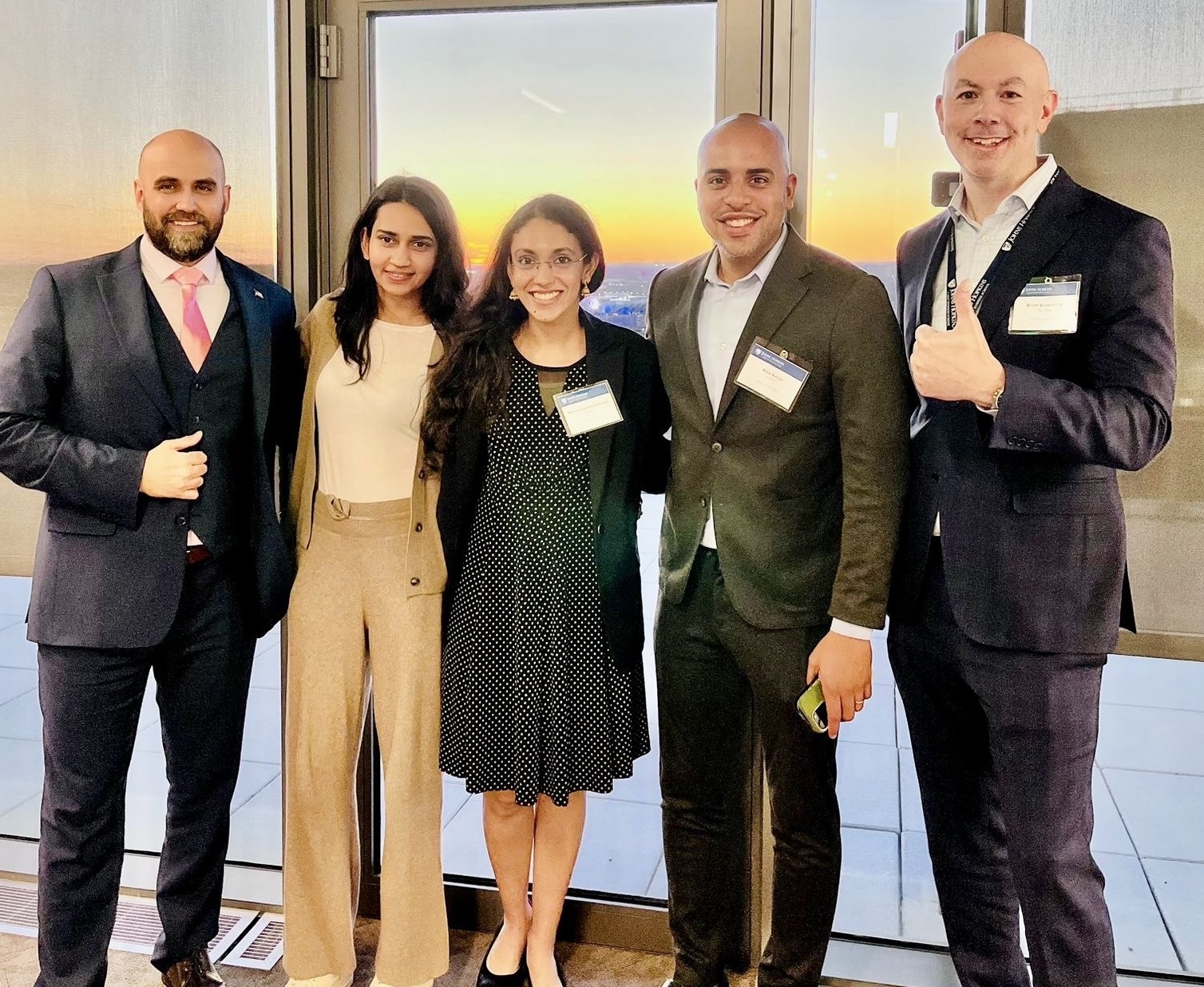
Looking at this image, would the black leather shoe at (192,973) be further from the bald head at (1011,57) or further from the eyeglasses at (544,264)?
the bald head at (1011,57)

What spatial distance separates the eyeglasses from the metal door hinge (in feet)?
2.83

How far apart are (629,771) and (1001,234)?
1.32m

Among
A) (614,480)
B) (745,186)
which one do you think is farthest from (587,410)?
(745,186)

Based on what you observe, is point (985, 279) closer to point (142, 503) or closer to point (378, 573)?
point (378, 573)

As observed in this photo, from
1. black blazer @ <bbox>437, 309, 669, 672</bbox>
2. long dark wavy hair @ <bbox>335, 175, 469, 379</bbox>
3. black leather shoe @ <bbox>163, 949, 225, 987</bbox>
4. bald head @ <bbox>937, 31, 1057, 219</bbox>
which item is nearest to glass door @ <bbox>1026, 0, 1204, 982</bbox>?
bald head @ <bbox>937, 31, 1057, 219</bbox>

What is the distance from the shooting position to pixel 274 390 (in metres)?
Result: 2.40

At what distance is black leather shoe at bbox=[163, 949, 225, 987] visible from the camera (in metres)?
2.54

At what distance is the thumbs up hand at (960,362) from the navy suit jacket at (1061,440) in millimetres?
40

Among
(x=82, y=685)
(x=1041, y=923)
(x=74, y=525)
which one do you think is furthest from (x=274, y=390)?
(x=1041, y=923)

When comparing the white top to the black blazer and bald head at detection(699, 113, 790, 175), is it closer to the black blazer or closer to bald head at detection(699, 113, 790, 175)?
the black blazer

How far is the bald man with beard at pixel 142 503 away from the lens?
2.21 meters

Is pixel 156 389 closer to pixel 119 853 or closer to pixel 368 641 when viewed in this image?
pixel 368 641

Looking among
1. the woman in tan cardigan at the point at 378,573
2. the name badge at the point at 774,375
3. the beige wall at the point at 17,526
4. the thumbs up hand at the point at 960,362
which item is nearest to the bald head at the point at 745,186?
the name badge at the point at 774,375

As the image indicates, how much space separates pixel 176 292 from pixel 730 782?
5.20 feet
